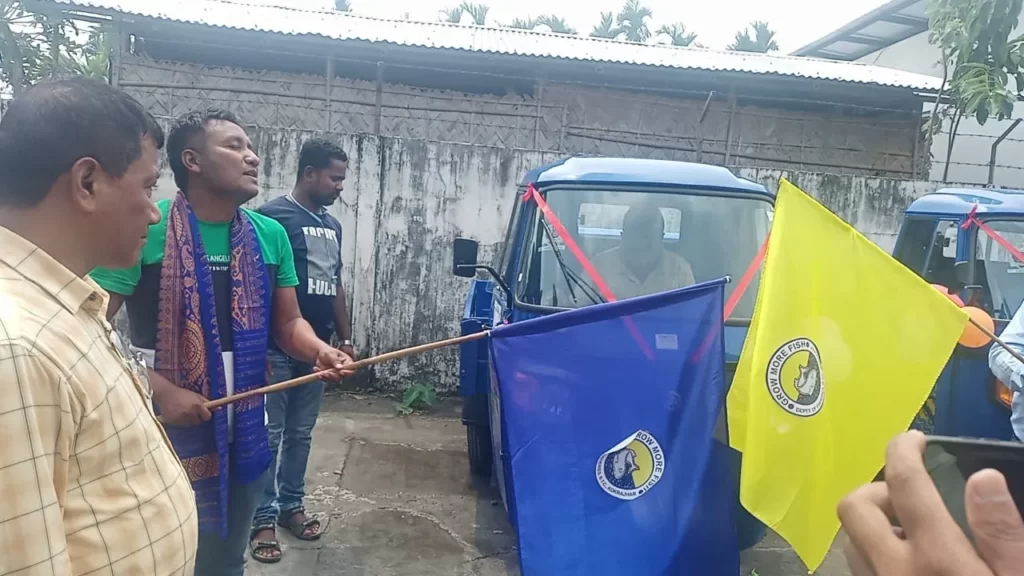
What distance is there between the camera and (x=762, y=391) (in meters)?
2.64

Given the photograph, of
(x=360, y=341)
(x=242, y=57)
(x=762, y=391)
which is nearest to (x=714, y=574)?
(x=762, y=391)

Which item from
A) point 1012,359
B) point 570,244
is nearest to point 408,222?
point 570,244

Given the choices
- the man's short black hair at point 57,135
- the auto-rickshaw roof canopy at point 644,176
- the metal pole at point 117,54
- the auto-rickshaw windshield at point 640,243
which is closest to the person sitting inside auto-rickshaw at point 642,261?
the auto-rickshaw windshield at point 640,243

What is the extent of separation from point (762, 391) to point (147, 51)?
8.97 meters

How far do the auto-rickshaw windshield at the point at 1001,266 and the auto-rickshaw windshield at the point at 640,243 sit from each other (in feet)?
4.52

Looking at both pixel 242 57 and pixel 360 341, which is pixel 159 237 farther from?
pixel 242 57

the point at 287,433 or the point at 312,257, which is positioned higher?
the point at 312,257

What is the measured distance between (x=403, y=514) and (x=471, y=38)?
7.15 metres

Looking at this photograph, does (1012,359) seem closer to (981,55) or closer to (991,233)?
(991,233)

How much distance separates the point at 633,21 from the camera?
87.0 feet

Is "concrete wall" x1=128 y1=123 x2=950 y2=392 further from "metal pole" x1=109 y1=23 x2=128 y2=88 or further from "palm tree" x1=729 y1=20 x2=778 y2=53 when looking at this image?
"palm tree" x1=729 y1=20 x2=778 y2=53

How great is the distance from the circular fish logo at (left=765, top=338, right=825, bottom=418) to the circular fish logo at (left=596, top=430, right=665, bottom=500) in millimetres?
479

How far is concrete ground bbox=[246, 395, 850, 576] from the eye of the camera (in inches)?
151

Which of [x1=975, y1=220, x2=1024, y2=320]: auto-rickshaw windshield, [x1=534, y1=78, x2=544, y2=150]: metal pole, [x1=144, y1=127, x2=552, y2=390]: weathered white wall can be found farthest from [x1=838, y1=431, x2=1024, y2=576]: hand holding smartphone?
[x1=534, y1=78, x2=544, y2=150]: metal pole
